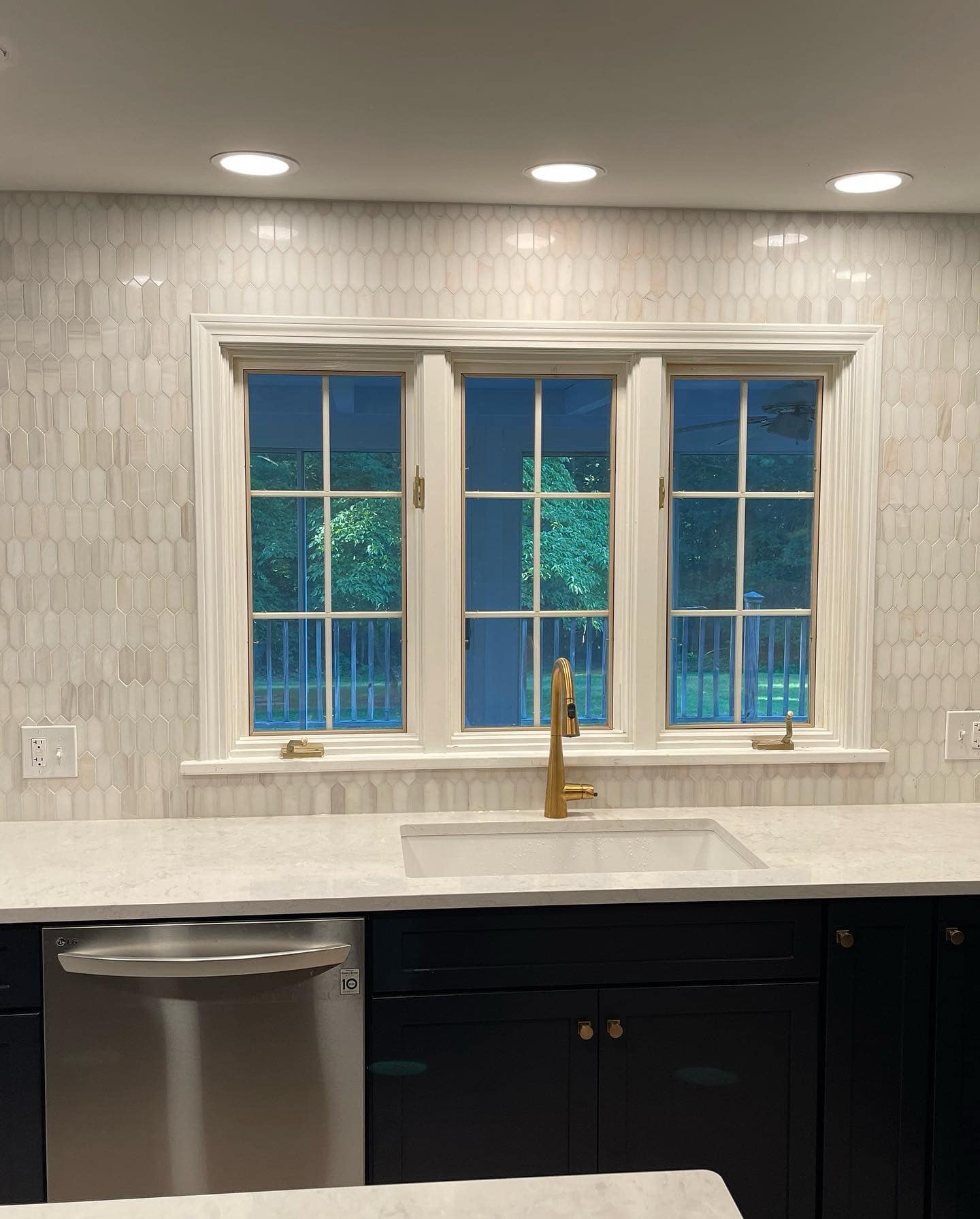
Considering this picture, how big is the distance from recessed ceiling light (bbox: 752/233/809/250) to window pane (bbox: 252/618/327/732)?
146 centimetres

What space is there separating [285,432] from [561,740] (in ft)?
3.39

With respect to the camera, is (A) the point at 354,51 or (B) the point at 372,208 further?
(B) the point at 372,208

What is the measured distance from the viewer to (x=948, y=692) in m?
2.82

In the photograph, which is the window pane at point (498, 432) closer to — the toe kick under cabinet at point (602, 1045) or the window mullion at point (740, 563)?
the window mullion at point (740, 563)

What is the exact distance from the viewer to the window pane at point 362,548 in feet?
9.07

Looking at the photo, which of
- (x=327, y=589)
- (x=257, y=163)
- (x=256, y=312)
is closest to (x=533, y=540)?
(x=327, y=589)

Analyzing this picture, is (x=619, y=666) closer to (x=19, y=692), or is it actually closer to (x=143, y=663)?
(x=143, y=663)

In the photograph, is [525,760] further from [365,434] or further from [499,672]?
[365,434]

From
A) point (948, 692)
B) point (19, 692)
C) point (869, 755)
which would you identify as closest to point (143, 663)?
point (19, 692)

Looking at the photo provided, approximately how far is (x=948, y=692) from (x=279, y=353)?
192 centimetres

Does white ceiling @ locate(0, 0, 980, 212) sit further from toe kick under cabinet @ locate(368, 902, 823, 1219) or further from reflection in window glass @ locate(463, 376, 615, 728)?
toe kick under cabinet @ locate(368, 902, 823, 1219)

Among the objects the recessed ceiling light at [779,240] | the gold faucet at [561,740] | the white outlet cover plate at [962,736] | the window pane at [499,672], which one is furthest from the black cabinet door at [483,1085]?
the recessed ceiling light at [779,240]

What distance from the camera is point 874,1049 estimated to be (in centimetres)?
222

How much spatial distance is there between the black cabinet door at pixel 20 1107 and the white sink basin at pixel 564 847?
886 millimetres
